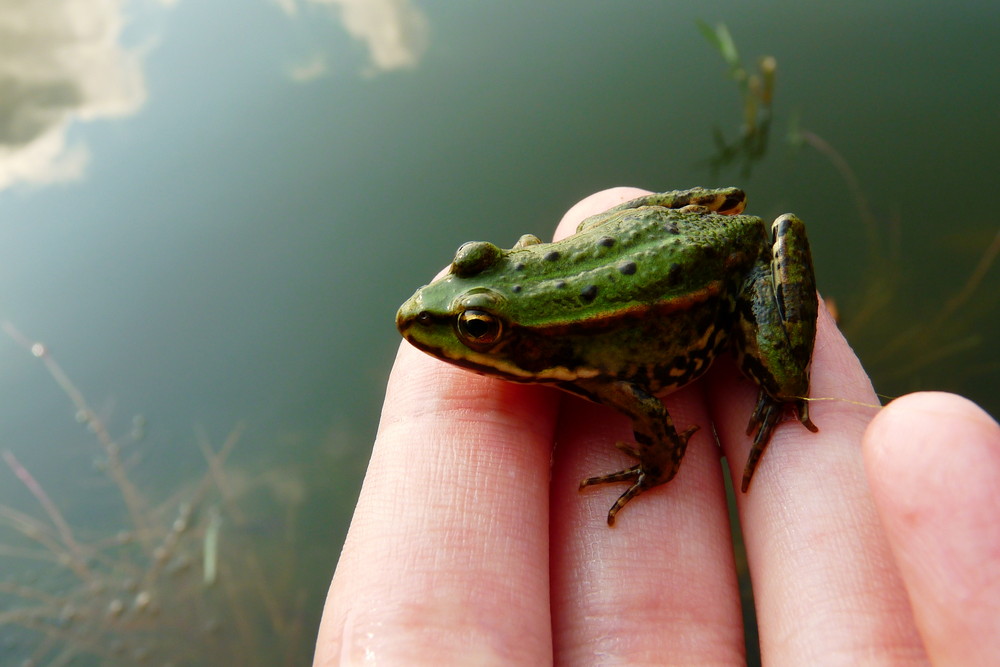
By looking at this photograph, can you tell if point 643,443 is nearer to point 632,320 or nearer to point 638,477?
point 638,477

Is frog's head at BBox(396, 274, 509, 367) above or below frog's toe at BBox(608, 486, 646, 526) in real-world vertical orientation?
above

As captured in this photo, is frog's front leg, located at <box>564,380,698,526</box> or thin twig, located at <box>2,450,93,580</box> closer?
frog's front leg, located at <box>564,380,698,526</box>

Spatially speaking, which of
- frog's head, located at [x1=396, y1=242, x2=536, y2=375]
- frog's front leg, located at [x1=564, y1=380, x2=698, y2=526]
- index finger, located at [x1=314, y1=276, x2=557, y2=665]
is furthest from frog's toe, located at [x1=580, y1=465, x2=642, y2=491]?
frog's head, located at [x1=396, y1=242, x2=536, y2=375]

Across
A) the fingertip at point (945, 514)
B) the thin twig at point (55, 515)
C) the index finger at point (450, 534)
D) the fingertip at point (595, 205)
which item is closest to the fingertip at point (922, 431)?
the fingertip at point (945, 514)

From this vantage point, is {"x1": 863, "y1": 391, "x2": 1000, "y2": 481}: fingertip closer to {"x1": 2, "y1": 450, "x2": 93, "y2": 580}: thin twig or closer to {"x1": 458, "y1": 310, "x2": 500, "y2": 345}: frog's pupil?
{"x1": 458, "y1": 310, "x2": 500, "y2": 345}: frog's pupil

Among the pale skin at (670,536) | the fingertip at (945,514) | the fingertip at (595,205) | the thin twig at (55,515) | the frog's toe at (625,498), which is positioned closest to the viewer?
the fingertip at (945,514)

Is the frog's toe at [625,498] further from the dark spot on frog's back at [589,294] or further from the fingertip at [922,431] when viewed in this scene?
the fingertip at [922,431]
